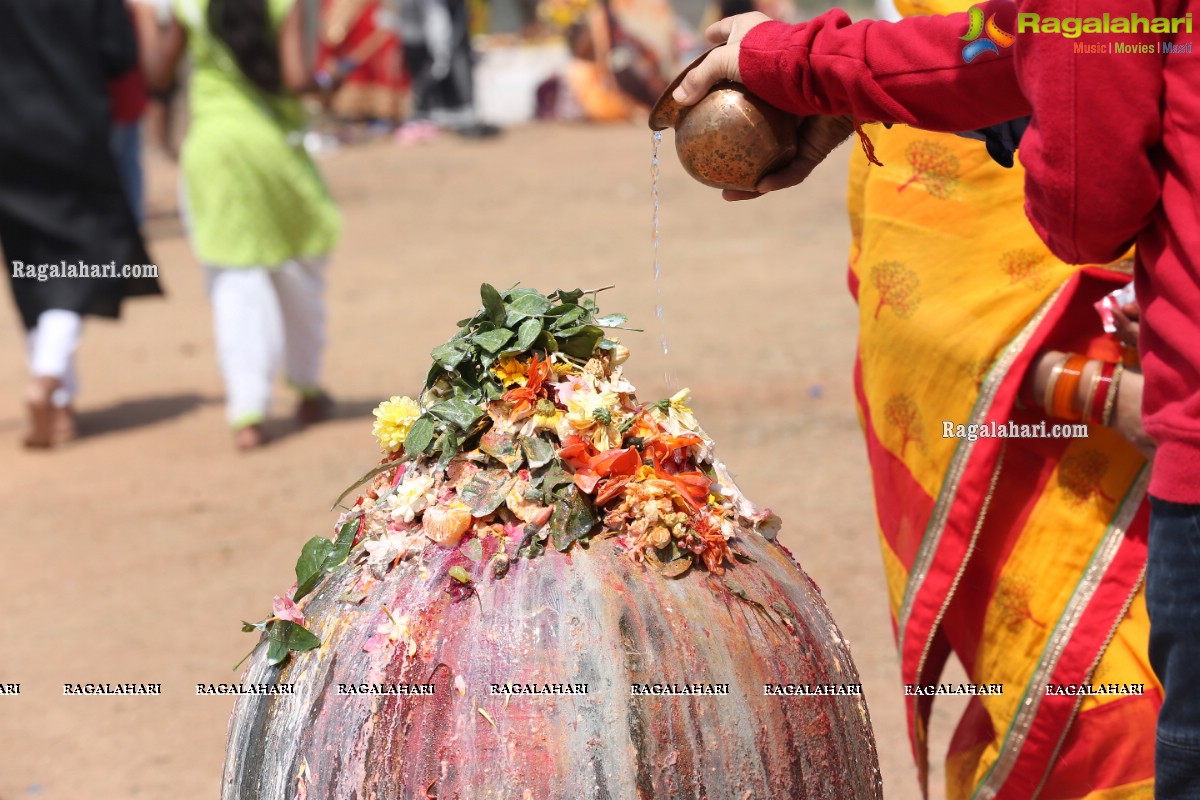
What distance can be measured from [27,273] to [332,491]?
1.95 m

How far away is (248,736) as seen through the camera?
2.04 meters

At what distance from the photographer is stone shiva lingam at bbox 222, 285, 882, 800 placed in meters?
1.82

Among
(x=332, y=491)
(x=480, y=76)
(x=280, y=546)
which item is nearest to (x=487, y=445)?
(x=280, y=546)

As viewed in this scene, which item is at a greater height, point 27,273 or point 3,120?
point 3,120

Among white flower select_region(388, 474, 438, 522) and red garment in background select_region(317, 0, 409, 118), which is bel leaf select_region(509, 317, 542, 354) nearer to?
white flower select_region(388, 474, 438, 522)

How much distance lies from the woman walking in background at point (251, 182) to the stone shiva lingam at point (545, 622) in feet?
14.5

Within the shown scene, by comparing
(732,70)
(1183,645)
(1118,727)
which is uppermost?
(732,70)

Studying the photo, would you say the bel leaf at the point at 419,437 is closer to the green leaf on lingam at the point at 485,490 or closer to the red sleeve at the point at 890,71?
the green leaf on lingam at the point at 485,490

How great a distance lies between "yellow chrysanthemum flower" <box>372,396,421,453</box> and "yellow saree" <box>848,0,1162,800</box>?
40.3 inches

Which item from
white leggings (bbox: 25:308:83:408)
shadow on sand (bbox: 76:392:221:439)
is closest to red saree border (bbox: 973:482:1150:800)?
white leggings (bbox: 25:308:83:408)

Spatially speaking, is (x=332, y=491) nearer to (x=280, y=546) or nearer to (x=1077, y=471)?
(x=280, y=546)

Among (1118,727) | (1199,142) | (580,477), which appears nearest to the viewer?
(1199,142)

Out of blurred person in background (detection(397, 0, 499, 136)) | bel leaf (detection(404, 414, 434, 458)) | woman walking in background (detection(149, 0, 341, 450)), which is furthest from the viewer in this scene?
blurred person in background (detection(397, 0, 499, 136))

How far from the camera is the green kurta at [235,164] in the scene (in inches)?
246
